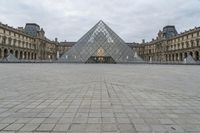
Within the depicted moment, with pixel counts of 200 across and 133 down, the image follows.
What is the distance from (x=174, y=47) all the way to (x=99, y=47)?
3984cm

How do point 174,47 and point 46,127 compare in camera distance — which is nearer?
point 46,127

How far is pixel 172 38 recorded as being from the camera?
70.8 m

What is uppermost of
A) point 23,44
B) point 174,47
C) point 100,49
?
point 23,44

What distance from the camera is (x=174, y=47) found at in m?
69.9

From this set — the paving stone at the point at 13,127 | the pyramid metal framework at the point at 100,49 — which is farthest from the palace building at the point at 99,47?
the paving stone at the point at 13,127

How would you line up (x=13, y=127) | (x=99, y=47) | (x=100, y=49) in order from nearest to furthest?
(x=13, y=127) < (x=99, y=47) < (x=100, y=49)

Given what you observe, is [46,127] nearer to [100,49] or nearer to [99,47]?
[99,47]

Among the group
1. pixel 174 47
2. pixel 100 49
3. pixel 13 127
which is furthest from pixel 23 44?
pixel 13 127

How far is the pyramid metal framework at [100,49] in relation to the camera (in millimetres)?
40906

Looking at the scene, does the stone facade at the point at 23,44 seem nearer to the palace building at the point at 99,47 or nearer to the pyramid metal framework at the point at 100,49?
the palace building at the point at 99,47

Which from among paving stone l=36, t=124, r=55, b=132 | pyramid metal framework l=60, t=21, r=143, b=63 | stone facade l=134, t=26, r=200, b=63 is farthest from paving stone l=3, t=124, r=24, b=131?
stone facade l=134, t=26, r=200, b=63

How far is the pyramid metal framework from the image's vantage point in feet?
134

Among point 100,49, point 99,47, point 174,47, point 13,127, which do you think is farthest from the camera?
point 174,47

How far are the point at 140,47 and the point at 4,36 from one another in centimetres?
6366
